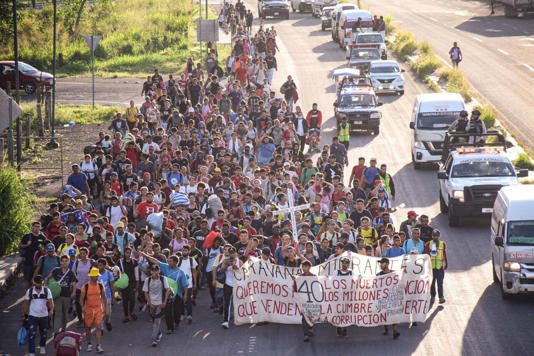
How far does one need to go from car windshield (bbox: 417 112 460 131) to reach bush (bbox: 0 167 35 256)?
12372 mm

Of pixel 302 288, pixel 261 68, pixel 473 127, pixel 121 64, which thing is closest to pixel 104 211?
pixel 302 288

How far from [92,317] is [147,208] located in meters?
5.08

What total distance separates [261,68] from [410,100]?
633cm

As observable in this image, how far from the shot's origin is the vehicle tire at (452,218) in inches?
1061

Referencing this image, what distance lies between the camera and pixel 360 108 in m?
39.3

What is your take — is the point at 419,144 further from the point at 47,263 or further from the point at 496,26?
the point at 496,26

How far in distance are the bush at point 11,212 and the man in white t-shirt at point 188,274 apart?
6095mm

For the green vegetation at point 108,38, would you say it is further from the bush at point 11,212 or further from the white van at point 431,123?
the bush at point 11,212

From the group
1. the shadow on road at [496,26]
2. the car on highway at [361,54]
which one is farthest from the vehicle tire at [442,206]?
the shadow on road at [496,26]

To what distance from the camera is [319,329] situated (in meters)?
20.5

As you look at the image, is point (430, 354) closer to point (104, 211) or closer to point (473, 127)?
point (104, 211)

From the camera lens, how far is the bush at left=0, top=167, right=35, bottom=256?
25953 mm

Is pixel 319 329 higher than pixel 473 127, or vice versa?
pixel 473 127

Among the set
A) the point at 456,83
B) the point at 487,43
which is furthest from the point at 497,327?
the point at 487,43
